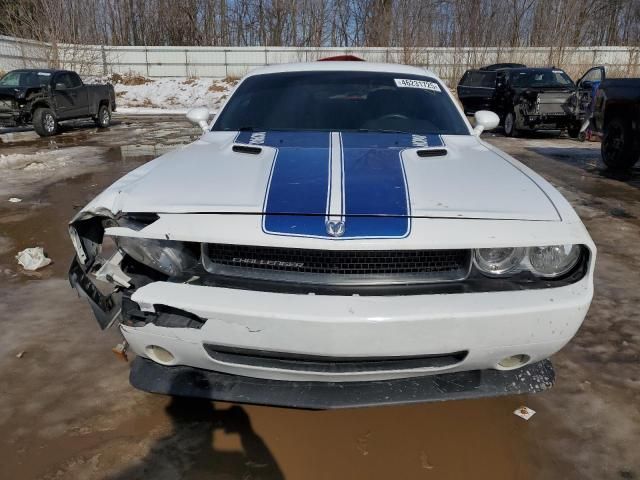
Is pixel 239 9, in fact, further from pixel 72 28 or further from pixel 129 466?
pixel 129 466

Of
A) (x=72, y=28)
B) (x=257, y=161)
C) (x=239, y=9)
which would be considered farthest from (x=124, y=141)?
(x=239, y=9)

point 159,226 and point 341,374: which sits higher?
point 159,226

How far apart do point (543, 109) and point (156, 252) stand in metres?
11.0

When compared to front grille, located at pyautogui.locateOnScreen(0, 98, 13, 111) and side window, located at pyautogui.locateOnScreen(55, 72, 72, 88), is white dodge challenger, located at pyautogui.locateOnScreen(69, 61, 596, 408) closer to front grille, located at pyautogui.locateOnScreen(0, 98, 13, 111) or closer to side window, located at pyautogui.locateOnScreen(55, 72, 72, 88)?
front grille, located at pyautogui.locateOnScreen(0, 98, 13, 111)

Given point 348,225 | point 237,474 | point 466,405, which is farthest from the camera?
point 466,405

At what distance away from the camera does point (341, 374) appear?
5.56 feet

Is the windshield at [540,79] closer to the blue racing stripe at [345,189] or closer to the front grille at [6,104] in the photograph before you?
the blue racing stripe at [345,189]

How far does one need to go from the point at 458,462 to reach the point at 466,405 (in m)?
0.36

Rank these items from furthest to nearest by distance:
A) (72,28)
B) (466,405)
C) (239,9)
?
(239,9) < (72,28) < (466,405)

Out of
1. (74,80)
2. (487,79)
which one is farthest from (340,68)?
(487,79)

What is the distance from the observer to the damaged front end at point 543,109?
10.7 metres

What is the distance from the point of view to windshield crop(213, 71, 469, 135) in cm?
299

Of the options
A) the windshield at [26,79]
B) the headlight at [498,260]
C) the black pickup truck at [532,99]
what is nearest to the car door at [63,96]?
the windshield at [26,79]

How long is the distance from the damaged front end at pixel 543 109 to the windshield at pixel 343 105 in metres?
8.64
